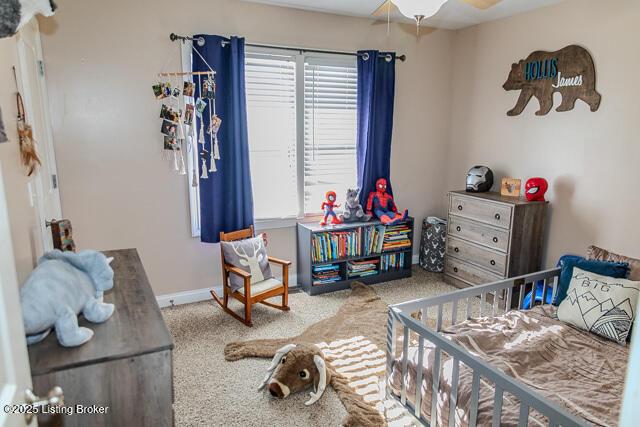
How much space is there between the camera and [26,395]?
868mm

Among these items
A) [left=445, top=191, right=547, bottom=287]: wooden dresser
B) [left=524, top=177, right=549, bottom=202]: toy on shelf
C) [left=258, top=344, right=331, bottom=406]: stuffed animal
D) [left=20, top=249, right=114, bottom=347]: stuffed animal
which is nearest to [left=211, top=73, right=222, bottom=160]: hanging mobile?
[left=258, top=344, right=331, bottom=406]: stuffed animal

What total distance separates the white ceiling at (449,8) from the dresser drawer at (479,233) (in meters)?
1.87

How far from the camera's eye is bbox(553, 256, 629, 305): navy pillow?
2.51m

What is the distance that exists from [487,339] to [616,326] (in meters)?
0.76

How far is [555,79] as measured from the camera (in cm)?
343

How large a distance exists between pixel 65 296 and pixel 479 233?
3303mm

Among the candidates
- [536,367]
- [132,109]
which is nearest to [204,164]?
[132,109]

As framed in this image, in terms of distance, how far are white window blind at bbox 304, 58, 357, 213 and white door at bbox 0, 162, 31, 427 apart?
3.14 metres

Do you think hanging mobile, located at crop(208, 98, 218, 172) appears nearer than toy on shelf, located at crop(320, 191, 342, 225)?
Yes

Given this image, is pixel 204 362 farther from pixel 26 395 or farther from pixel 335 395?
pixel 26 395

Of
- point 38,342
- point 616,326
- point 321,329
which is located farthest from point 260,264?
point 616,326

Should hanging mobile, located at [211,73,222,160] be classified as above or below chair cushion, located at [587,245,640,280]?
above

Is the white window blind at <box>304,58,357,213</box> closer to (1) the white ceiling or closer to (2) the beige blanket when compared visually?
(1) the white ceiling

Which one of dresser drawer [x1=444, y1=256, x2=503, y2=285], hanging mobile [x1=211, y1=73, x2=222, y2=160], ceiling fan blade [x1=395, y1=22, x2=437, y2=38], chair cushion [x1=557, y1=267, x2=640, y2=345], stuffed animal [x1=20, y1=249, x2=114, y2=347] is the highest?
ceiling fan blade [x1=395, y1=22, x2=437, y2=38]
